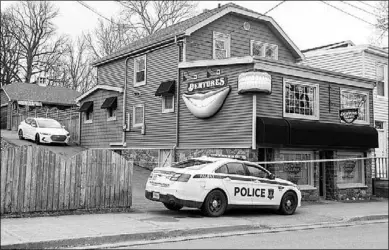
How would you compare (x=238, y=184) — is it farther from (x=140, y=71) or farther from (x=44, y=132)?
(x=44, y=132)

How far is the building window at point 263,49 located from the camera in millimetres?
23234

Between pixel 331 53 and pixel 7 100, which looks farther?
pixel 7 100

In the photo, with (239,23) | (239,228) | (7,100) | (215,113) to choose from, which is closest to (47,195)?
(239,228)

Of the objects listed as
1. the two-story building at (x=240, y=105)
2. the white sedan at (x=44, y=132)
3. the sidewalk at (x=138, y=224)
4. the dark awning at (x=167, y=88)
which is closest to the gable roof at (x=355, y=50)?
the two-story building at (x=240, y=105)

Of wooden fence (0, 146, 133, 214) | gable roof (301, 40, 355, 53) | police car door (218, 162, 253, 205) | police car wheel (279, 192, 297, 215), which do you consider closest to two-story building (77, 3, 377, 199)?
police car wheel (279, 192, 297, 215)

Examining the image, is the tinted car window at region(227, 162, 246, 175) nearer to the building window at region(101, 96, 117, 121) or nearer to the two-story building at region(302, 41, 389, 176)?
the building window at region(101, 96, 117, 121)

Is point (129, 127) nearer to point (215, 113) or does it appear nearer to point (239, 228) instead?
point (215, 113)

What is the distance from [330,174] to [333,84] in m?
3.58

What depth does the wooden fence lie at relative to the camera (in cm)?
1047

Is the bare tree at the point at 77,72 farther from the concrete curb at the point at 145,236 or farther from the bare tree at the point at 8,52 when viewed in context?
the concrete curb at the point at 145,236

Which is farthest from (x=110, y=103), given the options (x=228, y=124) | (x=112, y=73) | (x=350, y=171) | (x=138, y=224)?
(x=138, y=224)

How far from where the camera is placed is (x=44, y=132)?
84.6 ft

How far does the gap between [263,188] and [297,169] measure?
5007mm

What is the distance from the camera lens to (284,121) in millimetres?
16406
